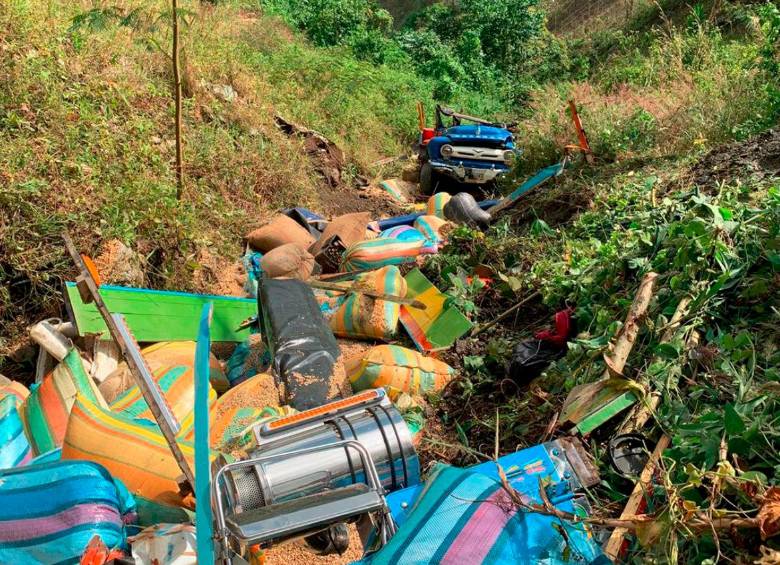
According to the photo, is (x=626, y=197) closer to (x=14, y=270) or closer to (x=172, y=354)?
(x=172, y=354)

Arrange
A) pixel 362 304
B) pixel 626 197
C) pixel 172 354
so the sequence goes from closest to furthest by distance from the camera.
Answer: pixel 172 354
pixel 362 304
pixel 626 197

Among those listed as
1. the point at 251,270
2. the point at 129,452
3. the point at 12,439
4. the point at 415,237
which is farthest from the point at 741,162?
the point at 12,439

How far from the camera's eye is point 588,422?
259cm

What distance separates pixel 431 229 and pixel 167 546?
4.04m

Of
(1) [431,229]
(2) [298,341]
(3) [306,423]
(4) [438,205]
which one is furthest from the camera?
(4) [438,205]

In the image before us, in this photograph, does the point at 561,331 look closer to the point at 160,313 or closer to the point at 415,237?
the point at 415,237

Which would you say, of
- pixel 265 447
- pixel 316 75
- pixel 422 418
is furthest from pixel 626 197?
pixel 316 75

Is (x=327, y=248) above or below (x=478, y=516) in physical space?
below

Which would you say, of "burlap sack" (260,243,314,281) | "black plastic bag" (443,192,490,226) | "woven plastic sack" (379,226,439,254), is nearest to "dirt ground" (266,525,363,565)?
"burlap sack" (260,243,314,281)

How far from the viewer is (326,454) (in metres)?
2.22

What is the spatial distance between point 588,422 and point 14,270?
3.56m

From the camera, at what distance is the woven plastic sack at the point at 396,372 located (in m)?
3.53

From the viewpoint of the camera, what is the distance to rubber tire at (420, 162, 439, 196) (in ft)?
29.4

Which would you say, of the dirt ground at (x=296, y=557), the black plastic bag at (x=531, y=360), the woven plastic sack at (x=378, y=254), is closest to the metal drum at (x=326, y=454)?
the dirt ground at (x=296, y=557)
